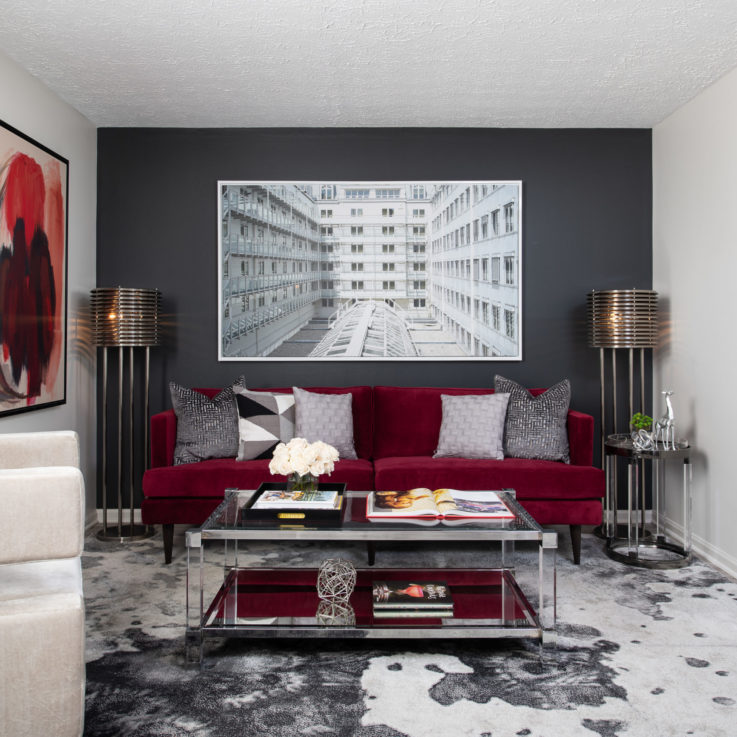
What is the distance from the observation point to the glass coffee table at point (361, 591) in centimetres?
260

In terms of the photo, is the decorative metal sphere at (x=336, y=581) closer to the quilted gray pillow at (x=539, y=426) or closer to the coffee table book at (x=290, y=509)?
the coffee table book at (x=290, y=509)

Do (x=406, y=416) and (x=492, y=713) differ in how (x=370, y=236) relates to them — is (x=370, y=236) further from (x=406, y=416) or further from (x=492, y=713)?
(x=492, y=713)

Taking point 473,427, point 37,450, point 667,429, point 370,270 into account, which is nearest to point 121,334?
point 370,270

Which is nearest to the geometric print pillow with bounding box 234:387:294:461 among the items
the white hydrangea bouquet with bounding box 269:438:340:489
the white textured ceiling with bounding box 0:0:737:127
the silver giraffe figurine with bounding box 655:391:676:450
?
the white hydrangea bouquet with bounding box 269:438:340:489

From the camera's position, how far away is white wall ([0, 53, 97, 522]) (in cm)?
A: 380

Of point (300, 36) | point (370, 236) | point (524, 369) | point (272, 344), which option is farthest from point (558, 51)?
point (272, 344)

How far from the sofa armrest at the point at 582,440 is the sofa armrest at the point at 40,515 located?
118 inches

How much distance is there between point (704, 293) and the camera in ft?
13.9

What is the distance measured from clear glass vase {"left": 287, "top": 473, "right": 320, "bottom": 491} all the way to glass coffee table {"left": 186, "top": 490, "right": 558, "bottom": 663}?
176 millimetres

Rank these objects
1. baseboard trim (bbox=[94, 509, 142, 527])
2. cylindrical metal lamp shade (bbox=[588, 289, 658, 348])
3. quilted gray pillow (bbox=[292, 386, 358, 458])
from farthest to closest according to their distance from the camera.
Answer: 1. baseboard trim (bbox=[94, 509, 142, 527])
2. cylindrical metal lamp shade (bbox=[588, 289, 658, 348])
3. quilted gray pillow (bbox=[292, 386, 358, 458])

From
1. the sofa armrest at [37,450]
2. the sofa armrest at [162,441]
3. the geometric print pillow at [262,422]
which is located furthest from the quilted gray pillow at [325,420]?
the sofa armrest at [37,450]

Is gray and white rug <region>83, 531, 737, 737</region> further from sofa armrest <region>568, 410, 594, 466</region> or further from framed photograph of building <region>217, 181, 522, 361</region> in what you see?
framed photograph of building <region>217, 181, 522, 361</region>

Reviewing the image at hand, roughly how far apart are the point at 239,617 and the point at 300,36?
8.92ft

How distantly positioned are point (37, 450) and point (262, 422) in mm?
1739
